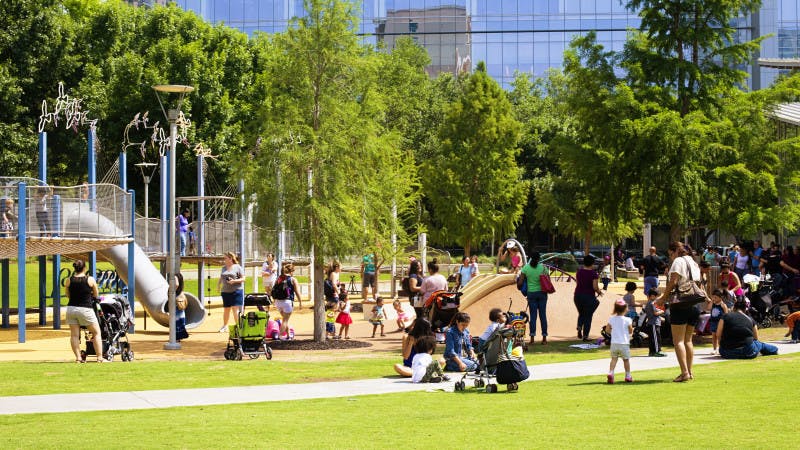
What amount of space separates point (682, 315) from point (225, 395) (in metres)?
6.51

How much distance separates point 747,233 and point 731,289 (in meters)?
2.77

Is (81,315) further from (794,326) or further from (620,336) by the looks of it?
(794,326)

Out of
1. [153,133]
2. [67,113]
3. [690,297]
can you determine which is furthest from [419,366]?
[153,133]

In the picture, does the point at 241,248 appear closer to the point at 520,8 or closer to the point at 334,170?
the point at 334,170

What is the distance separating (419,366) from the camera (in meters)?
15.6

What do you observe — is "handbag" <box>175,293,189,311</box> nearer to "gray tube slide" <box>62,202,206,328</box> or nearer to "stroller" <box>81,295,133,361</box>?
"gray tube slide" <box>62,202,206,328</box>

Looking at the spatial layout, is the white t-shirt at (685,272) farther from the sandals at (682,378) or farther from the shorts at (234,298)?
the shorts at (234,298)

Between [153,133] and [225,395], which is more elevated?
[153,133]

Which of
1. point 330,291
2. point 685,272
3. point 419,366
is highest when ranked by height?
point 685,272

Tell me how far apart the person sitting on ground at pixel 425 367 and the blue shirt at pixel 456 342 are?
2.19 ft

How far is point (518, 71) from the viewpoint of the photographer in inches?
3278

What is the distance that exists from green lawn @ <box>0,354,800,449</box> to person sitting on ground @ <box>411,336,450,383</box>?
127cm

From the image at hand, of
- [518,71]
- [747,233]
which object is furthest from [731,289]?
[518,71]

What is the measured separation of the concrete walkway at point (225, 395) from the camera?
43.2 feet
